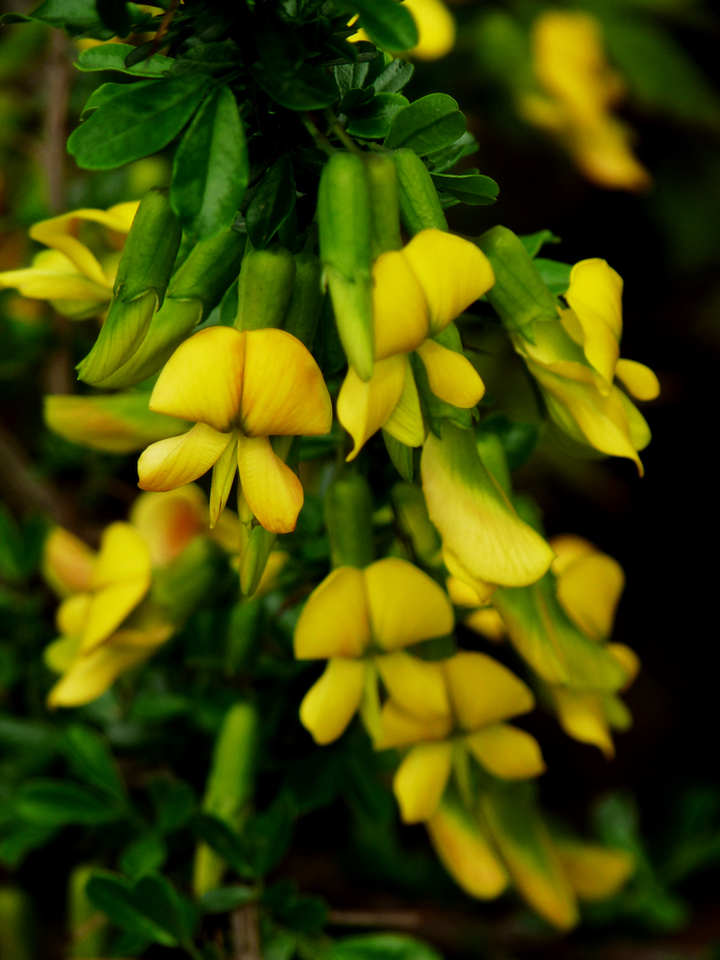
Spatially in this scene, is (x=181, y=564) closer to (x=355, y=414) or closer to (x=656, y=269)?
(x=355, y=414)

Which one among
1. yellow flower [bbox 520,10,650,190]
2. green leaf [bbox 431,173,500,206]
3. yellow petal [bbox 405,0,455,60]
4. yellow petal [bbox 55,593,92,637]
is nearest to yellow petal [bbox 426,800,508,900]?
yellow petal [bbox 55,593,92,637]

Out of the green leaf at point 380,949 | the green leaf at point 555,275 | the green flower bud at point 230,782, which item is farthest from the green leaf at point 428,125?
the green leaf at point 380,949

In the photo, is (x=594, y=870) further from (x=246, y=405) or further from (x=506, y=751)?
(x=246, y=405)

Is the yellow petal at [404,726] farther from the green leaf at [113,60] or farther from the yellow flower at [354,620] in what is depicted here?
the green leaf at [113,60]

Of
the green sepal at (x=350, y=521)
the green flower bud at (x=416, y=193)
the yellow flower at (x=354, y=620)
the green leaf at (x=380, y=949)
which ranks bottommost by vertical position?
the green leaf at (x=380, y=949)

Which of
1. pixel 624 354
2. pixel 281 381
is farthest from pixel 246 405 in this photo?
pixel 624 354

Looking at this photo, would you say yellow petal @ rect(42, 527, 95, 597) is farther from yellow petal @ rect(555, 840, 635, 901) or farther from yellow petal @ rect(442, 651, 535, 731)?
yellow petal @ rect(555, 840, 635, 901)
